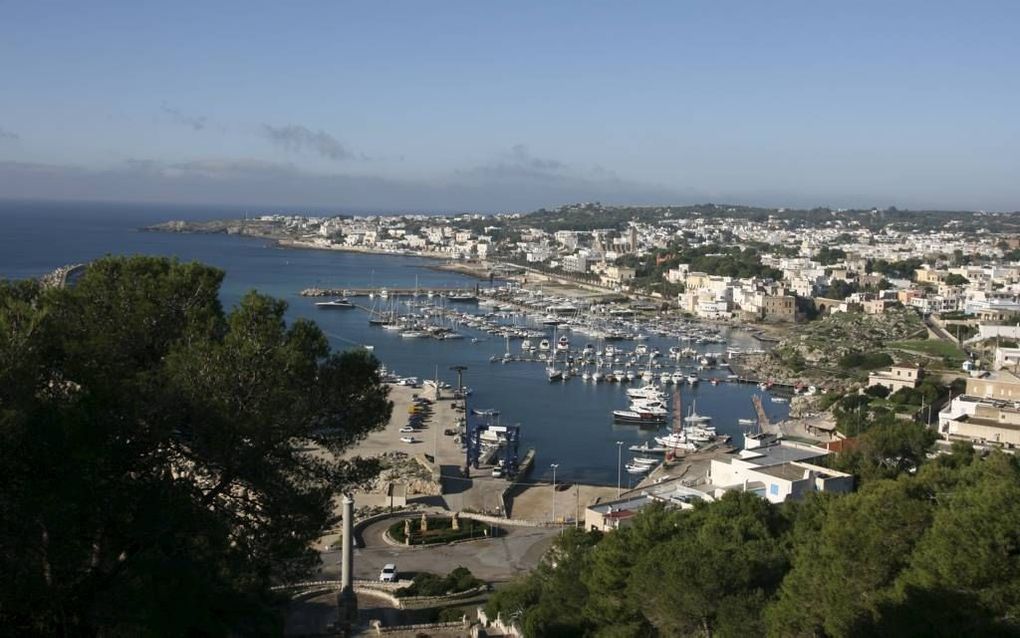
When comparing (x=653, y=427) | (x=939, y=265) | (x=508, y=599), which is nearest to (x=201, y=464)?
(x=508, y=599)

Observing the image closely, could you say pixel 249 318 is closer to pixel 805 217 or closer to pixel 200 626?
pixel 200 626

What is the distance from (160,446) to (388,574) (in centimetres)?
465

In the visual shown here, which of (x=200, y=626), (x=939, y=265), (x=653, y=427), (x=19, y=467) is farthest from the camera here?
(x=939, y=265)

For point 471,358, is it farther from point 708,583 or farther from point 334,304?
point 708,583

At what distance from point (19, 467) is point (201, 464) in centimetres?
86

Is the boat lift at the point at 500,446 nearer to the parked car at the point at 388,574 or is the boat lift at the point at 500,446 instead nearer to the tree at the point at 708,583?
the parked car at the point at 388,574

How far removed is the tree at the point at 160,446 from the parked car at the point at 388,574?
331 cm

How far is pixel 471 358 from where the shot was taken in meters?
23.8

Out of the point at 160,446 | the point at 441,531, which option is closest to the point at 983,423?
the point at 441,531

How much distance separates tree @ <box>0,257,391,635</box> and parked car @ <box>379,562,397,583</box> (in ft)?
10.9

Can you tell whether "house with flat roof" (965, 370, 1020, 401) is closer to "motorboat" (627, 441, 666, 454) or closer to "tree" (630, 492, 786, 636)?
"motorboat" (627, 441, 666, 454)

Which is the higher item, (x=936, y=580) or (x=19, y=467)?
(x=19, y=467)

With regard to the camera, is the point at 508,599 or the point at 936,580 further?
the point at 508,599

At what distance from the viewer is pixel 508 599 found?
21.9 feet
